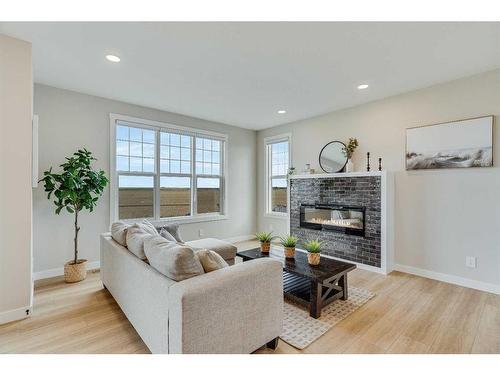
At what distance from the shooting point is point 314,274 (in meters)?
2.30

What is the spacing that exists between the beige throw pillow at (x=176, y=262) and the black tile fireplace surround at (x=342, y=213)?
112 inches

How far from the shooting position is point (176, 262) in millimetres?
1488

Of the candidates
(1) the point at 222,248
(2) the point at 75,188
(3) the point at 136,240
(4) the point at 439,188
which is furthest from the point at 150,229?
(4) the point at 439,188

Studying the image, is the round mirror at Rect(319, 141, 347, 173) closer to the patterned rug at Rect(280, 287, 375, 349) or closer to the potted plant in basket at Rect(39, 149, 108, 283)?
the patterned rug at Rect(280, 287, 375, 349)

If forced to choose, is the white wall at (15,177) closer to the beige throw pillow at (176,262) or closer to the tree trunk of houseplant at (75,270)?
the tree trunk of houseplant at (75,270)

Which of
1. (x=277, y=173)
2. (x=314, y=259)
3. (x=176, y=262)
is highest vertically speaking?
(x=277, y=173)

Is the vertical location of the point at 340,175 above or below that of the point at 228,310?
above

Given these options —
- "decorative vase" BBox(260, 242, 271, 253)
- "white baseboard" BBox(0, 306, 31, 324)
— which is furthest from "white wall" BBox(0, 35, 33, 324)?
"decorative vase" BBox(260, 242, 271, 253)

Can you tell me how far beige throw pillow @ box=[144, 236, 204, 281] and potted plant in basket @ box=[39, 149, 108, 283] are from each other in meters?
2.02

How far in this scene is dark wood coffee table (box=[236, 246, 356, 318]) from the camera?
225 centimetres

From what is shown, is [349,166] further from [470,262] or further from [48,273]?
[48,273]

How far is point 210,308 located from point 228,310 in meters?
0.14
